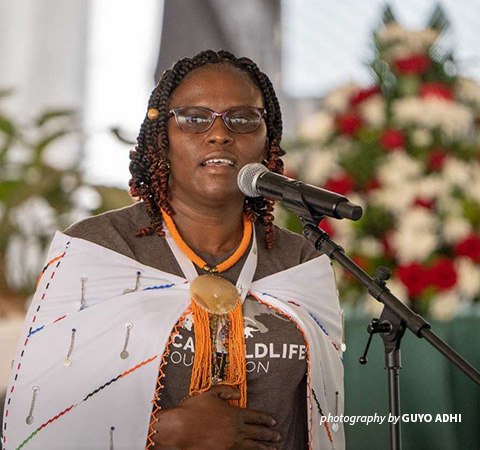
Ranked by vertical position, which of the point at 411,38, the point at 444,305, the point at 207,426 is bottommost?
the point at 207,426

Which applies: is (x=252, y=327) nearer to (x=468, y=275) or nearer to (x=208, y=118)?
(x=208, y=118)

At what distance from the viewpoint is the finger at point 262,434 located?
1.92 m

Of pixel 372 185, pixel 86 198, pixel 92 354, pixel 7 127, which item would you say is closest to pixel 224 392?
pixel 92 354

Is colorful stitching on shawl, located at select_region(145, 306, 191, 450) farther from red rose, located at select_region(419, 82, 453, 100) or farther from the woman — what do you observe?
red rose, located at select_region(419, 82, 453, 100)

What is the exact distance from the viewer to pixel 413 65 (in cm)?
348

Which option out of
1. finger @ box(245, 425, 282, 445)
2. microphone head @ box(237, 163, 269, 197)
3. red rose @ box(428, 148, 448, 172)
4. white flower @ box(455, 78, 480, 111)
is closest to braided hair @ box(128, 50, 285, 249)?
microphone head @ box(237, 163, 269, 197)

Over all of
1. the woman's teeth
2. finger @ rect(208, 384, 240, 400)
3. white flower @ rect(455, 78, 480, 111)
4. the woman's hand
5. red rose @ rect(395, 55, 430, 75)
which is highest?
red rose @ rect(395, 55, 430, 75)

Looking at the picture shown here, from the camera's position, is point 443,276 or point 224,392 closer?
point 224,392

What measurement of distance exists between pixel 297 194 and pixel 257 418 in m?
0.63

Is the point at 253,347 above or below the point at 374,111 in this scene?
below

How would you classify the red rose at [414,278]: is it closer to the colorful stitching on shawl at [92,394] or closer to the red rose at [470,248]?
the red rose at [470,248]

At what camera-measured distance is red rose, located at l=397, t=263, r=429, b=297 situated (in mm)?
3098

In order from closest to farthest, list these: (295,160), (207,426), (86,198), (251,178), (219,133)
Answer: (251,178), (207,426), (219,133), (295,160), (86,198)

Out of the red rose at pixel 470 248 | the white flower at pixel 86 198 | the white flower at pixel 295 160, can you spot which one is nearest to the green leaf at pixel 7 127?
the white flower at pixel 86 198
